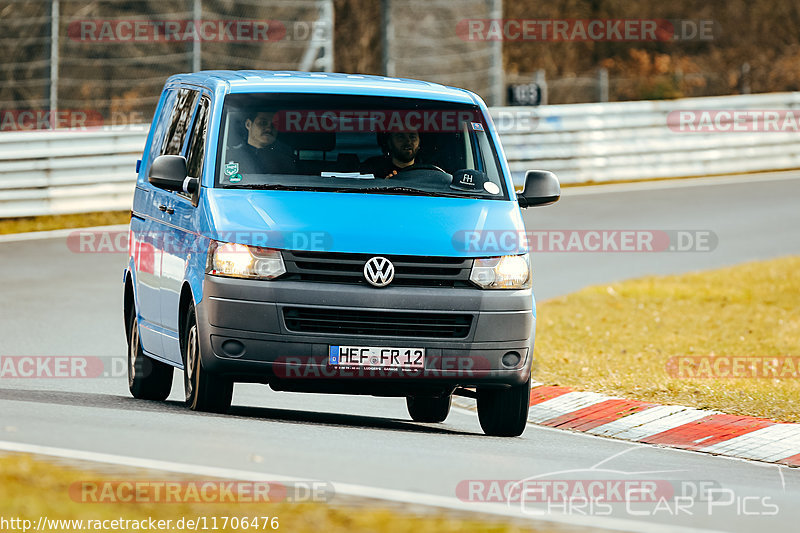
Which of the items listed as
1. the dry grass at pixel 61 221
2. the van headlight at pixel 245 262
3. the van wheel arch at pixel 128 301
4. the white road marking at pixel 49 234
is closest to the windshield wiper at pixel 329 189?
the van headlight at pixel 245 262

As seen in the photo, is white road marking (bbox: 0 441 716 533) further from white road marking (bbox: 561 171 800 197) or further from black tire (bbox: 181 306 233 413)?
white road marking (bbox: 561 171 800 197)

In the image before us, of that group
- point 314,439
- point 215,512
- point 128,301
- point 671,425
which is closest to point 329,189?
point 314,439

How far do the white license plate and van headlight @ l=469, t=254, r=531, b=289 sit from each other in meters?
0.53

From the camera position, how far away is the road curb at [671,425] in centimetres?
1038

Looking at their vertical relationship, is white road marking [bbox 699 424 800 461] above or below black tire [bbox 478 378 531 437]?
below

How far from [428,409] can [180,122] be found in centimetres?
252

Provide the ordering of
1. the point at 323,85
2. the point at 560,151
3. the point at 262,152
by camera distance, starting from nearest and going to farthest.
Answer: the point at 262,152 < the point at 323,85 < the point at 560,151

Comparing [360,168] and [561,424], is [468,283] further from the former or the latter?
[561,424]

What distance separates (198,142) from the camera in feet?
34.1

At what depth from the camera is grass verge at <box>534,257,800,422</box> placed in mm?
12383

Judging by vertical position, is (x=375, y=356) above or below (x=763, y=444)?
above

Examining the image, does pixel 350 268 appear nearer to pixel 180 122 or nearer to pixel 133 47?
pixel 180 122

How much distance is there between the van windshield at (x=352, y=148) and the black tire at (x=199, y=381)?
88 cm

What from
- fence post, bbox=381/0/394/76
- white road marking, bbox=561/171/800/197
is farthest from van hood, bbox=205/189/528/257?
white road marking, bbox=561/171/800/197
